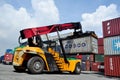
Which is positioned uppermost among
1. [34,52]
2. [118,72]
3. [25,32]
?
[25,32]

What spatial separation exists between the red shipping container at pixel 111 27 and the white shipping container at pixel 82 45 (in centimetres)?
818

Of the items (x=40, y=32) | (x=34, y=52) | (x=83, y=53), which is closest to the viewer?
(x=34, y=52)

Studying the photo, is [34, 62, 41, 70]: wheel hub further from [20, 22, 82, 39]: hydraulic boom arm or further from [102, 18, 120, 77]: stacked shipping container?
[102, 18, 120, 77]: stacked shipping container

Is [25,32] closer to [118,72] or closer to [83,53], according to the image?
[118,72]

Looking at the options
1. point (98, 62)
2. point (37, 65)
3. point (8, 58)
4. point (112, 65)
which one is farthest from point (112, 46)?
point (8, 58)

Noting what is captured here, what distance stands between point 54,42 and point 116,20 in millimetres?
5417

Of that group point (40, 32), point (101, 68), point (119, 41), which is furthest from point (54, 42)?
point (101, 68)

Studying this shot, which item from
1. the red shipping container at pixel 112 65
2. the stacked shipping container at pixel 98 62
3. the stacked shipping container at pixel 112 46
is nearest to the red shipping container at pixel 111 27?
the stacked shipping container at pixel 112 46

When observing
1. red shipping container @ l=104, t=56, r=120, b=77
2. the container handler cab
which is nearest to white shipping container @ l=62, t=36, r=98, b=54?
red shipping container @ l=104, t=56, r=120, b=77

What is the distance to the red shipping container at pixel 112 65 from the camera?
21847 millimetres

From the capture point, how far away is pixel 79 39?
33562 millimetres

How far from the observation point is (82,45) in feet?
109

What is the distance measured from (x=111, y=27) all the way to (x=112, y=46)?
1573 millimetres

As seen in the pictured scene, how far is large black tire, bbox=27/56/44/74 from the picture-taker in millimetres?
18672
